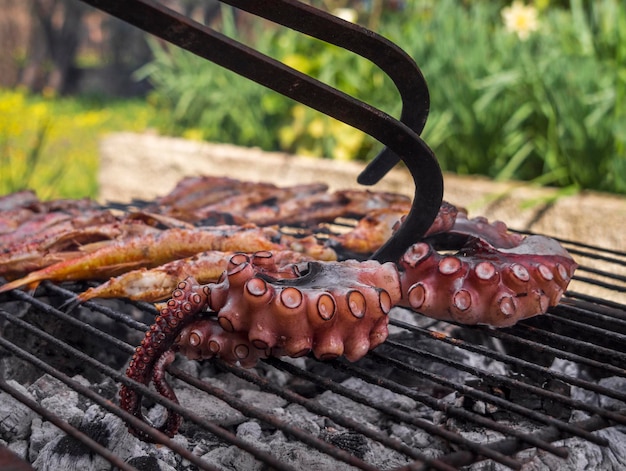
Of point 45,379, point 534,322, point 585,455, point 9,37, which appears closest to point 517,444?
point 585,455

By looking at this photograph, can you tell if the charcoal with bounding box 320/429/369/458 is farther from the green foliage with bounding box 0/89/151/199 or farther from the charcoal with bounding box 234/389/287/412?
the green foliage with bounding box 0/89/151/199

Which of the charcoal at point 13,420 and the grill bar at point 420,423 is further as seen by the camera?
the charcoal at point 13,420

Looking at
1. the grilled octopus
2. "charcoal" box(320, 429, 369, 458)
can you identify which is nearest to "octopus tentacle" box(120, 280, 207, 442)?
the grilled octopus

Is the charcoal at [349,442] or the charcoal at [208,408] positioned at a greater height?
the charcoal at [349,442]

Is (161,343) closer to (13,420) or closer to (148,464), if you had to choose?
(148,464)

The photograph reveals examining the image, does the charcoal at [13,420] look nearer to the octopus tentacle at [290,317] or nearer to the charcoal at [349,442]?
the octopus tentacle at [290,317]

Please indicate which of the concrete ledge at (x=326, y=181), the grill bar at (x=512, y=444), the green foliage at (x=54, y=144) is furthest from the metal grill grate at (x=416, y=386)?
the green foliage at (x=54, y=144)
